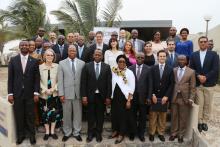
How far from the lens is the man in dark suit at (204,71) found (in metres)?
6.73

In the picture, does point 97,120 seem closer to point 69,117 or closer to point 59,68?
point 69,117

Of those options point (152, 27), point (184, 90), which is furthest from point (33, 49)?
point (152, 27)

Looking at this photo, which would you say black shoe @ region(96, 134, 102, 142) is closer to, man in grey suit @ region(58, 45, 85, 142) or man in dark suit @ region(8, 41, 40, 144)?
man in grey suit @ region(58, 45, 85, 142)

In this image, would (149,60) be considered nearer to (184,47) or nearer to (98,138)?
(184,47)

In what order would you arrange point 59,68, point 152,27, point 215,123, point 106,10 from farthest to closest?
point 152,27, point 106,10, point 215,123, point 59,68

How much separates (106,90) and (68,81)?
2.62 feet

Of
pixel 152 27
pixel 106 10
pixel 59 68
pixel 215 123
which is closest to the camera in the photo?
pixel 59 68

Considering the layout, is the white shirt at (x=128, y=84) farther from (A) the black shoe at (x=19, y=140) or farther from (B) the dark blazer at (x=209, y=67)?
(A) the black shoe at (x=19, y=140)

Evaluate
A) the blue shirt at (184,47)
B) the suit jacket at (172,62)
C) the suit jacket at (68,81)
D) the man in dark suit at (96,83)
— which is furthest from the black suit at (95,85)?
the blue shirt at (184,47)

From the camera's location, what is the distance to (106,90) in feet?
21.5

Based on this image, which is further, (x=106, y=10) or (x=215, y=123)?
(x=106, y=10)

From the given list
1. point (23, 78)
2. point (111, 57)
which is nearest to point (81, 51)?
point (111, 57)

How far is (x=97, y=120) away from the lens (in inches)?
266

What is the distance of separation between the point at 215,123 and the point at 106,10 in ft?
23.8
